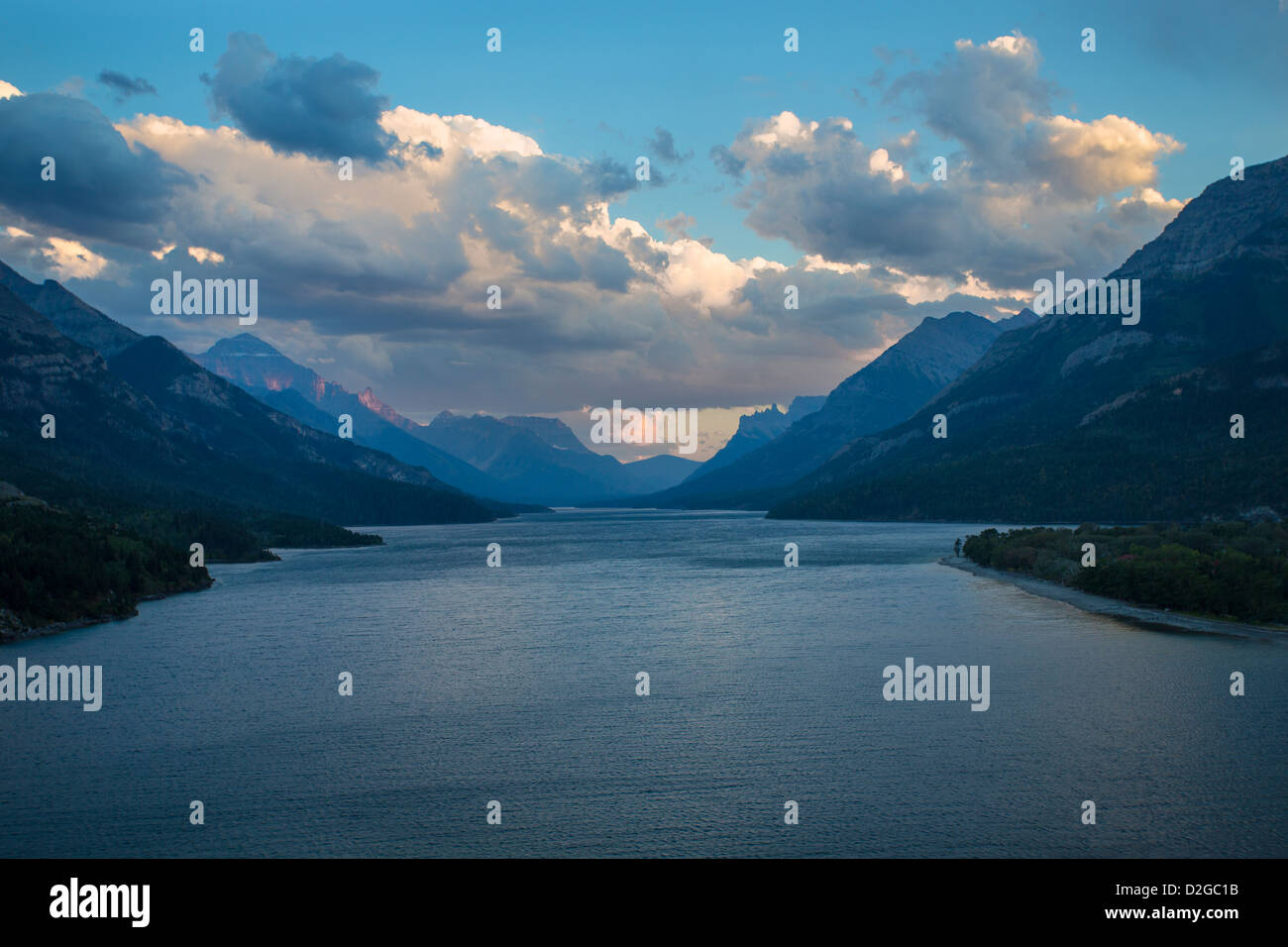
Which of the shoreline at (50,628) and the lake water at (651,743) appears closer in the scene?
the lake water at (651,743)

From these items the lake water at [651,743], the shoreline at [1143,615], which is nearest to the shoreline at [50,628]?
the lake water at [651,743]

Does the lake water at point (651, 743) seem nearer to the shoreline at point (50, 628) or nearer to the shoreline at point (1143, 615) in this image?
the shoreline at point (50, 628)

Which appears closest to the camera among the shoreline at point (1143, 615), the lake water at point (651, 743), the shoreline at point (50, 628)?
the lake water at point (651, 743)

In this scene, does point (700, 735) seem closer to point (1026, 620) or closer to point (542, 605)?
point (1026, 620)


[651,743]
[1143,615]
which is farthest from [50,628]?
[1143,615]

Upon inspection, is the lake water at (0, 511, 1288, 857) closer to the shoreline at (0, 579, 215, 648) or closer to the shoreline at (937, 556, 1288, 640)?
the shoreline at (0, 579, 215, 648)
